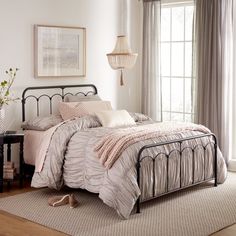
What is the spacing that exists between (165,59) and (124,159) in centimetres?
307

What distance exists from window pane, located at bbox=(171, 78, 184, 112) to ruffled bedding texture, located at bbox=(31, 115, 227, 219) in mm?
1556

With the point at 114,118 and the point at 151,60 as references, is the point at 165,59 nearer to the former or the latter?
the point at 151,60

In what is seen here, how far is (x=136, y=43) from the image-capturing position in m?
7.80

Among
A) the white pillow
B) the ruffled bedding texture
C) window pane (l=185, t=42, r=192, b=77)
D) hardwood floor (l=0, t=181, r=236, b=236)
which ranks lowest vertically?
hardwood floor (l=0, t=181, r=236, b=236)

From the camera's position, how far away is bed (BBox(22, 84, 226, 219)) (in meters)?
4.86

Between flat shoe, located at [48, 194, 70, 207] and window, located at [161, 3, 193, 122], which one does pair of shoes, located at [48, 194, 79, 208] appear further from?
window, located at [161, 3, 193, 122]

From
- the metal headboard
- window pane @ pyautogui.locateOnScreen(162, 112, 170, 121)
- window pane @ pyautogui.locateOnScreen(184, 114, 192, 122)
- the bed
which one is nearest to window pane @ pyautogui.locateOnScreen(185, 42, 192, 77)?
window pane @ pyautogui.locateOnScreen(184, 114, 192, 122)

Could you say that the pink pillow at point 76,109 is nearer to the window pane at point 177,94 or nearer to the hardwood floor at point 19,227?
the window pane at point 177,94

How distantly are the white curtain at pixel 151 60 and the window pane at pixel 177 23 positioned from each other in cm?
21

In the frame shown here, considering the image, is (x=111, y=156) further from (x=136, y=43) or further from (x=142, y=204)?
(x=136, y=43)

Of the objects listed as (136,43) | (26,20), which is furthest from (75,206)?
(136,43)

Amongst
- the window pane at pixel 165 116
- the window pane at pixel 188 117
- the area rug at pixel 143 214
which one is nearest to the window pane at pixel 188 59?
the window pane at pixel 188 117

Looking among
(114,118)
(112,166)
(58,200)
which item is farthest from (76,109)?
(112,166)

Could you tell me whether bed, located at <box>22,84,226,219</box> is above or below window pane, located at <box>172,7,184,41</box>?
below
